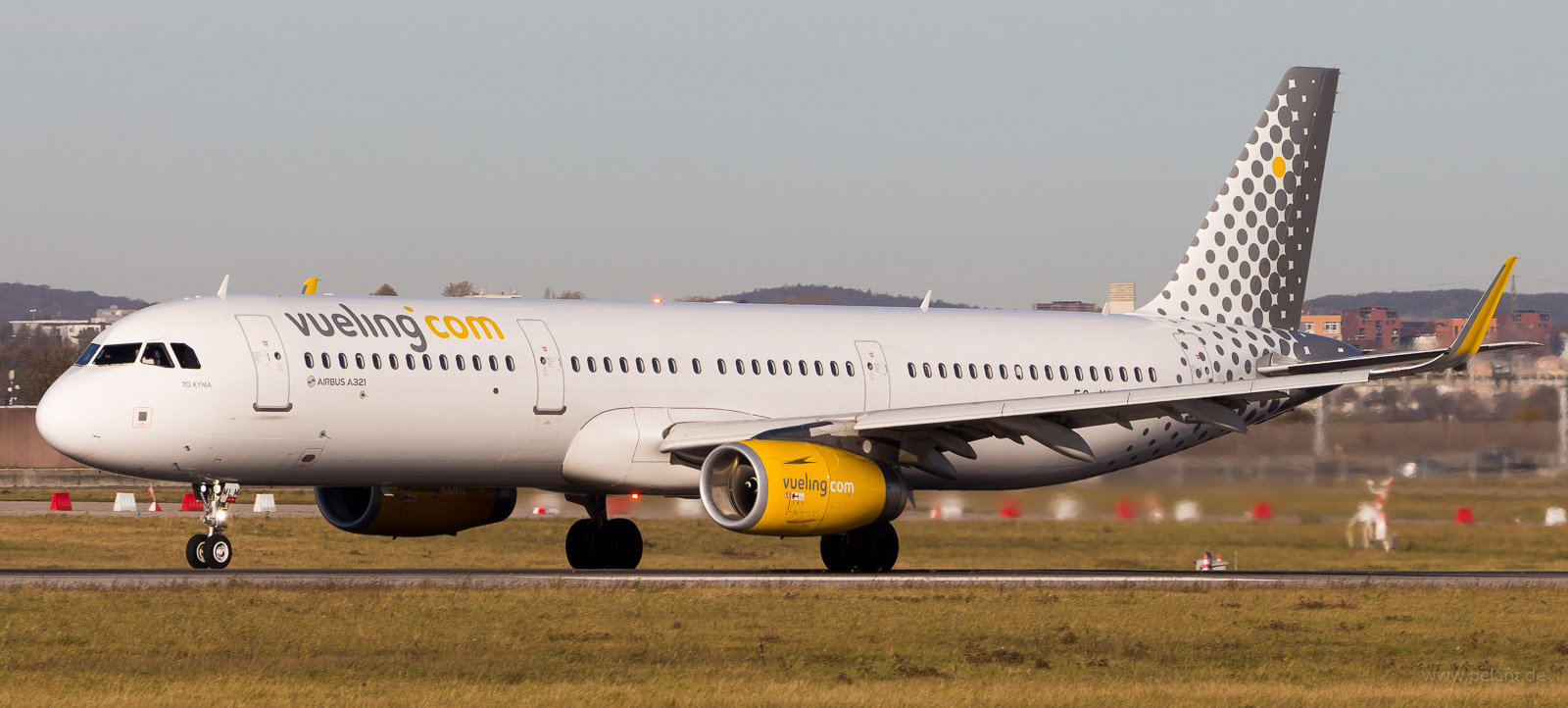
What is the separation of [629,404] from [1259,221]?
518 inches

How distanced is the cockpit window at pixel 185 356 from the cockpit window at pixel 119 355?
0.45 metres

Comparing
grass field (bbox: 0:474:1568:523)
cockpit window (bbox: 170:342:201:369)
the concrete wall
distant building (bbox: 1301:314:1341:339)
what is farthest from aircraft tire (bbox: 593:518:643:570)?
the concrete wall

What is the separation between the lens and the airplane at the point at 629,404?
78.9 ft

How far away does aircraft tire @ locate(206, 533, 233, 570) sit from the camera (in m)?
24.1

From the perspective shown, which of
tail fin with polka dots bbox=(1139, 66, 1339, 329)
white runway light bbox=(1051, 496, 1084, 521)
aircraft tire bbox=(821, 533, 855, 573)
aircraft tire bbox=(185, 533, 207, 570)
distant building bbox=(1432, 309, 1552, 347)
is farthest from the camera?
distant building bbox=(1432, 309, 1552, 347)

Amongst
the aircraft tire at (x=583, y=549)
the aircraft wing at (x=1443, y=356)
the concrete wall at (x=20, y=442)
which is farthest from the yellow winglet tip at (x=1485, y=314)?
the concrete wall at (x=20, y=442)

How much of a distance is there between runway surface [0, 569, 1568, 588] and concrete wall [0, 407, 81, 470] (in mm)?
61638

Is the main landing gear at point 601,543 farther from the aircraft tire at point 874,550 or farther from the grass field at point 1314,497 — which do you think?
the aircraft tire at point 874,550

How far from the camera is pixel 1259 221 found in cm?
3419

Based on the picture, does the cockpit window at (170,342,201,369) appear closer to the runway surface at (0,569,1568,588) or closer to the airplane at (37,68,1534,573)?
the airplane at (37,68,1534,573)

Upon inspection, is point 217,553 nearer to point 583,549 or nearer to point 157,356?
point 157,356

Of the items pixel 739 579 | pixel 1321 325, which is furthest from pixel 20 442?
pixel 739 579

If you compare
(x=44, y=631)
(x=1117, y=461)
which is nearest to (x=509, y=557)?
(x=1117, y=461)

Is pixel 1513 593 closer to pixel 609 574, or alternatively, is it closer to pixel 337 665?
pixel 609 574
